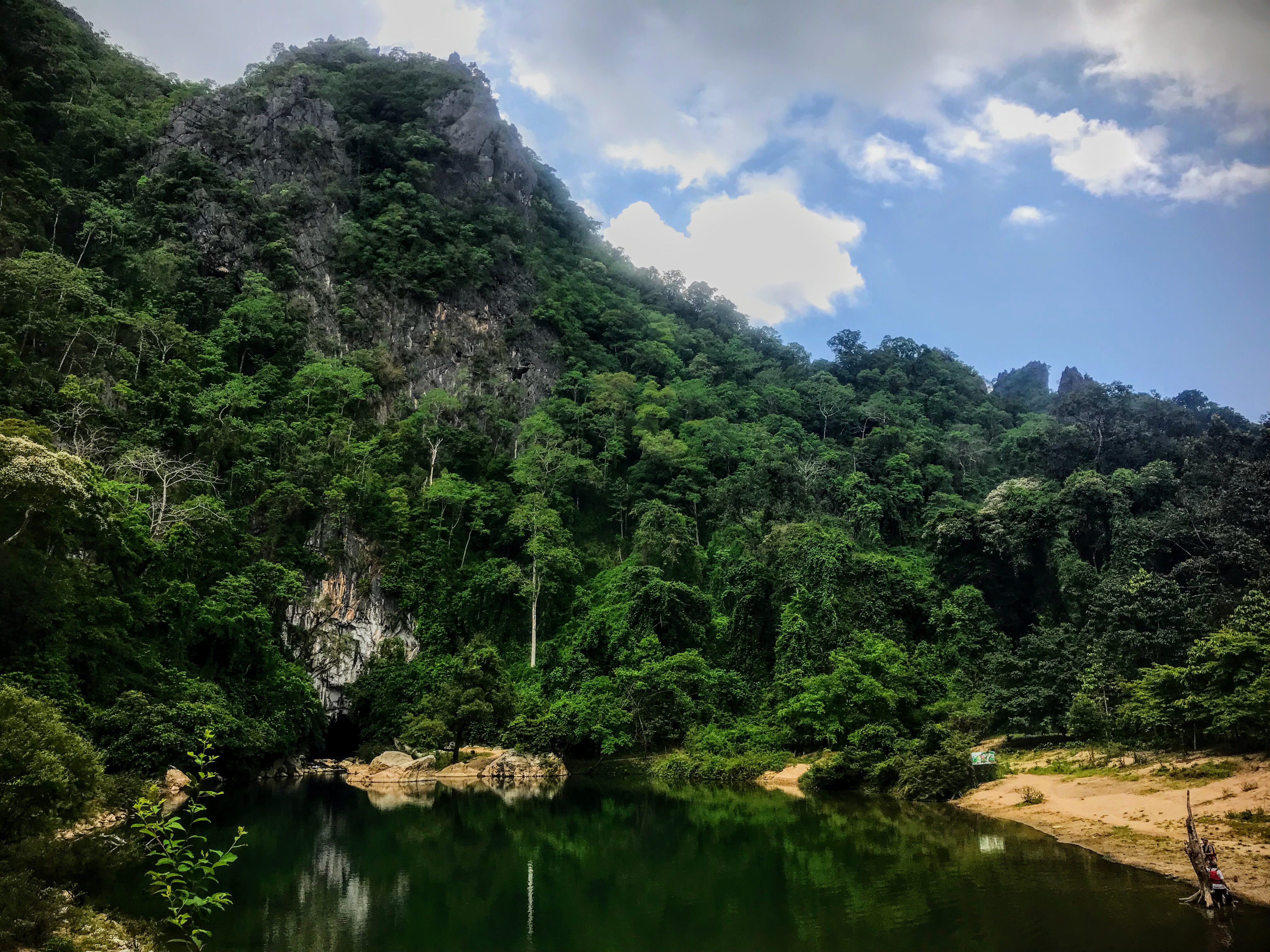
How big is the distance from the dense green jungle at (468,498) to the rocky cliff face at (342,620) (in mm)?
358

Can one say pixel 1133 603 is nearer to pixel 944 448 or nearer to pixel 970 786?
pixel 970 786

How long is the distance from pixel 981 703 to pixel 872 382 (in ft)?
136

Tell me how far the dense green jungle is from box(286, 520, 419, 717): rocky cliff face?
1.18 feet

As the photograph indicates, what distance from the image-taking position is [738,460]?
49.0m

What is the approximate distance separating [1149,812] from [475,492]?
33.0 metres

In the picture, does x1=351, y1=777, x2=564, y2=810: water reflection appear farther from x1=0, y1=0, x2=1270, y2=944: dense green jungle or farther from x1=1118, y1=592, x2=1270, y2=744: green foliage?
x1=1118, y1=592, x2=1270, y2=744: green foliage

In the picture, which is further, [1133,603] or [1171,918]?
[1133,603]

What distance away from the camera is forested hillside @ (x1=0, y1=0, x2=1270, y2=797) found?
2439cm

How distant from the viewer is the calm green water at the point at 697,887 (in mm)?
10703

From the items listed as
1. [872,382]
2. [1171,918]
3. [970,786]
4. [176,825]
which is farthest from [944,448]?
[176,825]

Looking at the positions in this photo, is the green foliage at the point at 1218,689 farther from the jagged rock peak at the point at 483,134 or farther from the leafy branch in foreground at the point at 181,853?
the jagged rock peak at the point at 483,134

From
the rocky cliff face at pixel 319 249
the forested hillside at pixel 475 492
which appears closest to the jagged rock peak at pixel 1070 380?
the forested hillside at pixel 475 492

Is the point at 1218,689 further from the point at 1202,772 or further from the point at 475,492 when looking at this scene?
the point at 475,492

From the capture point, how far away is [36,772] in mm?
10930
